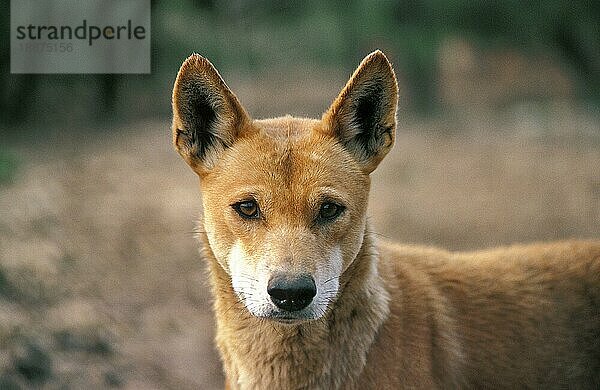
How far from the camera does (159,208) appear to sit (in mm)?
7691

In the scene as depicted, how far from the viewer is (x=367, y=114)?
3506mm

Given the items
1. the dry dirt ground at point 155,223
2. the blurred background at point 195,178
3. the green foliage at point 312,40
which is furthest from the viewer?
the green foliage at point 312,40

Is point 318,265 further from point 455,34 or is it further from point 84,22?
point 455,34

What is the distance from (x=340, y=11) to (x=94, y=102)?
2.71 metres

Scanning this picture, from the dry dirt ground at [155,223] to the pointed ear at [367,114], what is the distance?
2.32 metres

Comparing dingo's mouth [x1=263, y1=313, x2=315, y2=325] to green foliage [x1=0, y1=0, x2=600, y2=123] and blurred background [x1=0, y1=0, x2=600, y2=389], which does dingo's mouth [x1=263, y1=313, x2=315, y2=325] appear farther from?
green foliage [x1=0, y1=0, x2=600, y2=123]

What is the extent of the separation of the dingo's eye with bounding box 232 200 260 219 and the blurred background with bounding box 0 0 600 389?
213 cm

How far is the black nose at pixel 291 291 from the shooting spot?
2.98 m

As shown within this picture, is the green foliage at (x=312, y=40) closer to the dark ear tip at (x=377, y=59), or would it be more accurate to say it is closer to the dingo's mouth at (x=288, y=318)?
the dark ear tip at (x=377, y=59)

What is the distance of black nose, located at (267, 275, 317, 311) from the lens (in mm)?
2980

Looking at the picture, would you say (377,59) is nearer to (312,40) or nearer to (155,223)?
(155,223)

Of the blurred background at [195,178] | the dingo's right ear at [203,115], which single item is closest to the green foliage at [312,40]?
the blurred background at [195,178]

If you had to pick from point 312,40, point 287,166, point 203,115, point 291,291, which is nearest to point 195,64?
point 203,115

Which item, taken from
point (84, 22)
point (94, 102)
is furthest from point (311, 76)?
point (84, 22)
